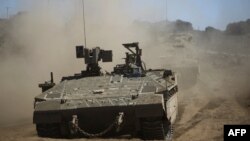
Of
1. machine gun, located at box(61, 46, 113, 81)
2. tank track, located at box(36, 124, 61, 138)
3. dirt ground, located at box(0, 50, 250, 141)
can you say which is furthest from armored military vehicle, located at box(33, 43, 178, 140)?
machine gun, located at box(61, 46, 113, 81)

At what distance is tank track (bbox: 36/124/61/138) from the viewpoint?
509 inches

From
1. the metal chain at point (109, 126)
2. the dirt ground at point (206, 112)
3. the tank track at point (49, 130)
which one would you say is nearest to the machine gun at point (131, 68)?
the dirt ground at point (206, 112)

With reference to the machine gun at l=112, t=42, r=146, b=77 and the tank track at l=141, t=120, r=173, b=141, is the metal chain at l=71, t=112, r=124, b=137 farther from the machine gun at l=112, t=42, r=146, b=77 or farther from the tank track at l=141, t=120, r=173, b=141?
the machine gun at l=112, t=42, r=146, b=77

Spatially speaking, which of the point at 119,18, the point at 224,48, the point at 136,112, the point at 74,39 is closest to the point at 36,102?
the point at 136,112

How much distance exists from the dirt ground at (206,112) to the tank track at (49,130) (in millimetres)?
225

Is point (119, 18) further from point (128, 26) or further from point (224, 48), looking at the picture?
point (224, 48)

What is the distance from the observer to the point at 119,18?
3531cm

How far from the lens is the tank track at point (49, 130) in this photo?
12930 millimetres

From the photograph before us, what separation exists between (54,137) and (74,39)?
20481mm

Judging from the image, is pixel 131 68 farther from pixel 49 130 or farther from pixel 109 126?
pixel 49 130

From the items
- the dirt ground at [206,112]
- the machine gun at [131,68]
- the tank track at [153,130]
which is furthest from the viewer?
the machine gun at [131,68]

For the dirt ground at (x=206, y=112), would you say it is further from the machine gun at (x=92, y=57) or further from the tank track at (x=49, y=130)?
the machine gun at (x=92, y=57)

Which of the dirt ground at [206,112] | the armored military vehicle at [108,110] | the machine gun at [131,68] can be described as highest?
the machine gun at [131,68]

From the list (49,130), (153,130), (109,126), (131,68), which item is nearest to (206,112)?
(131,68)
